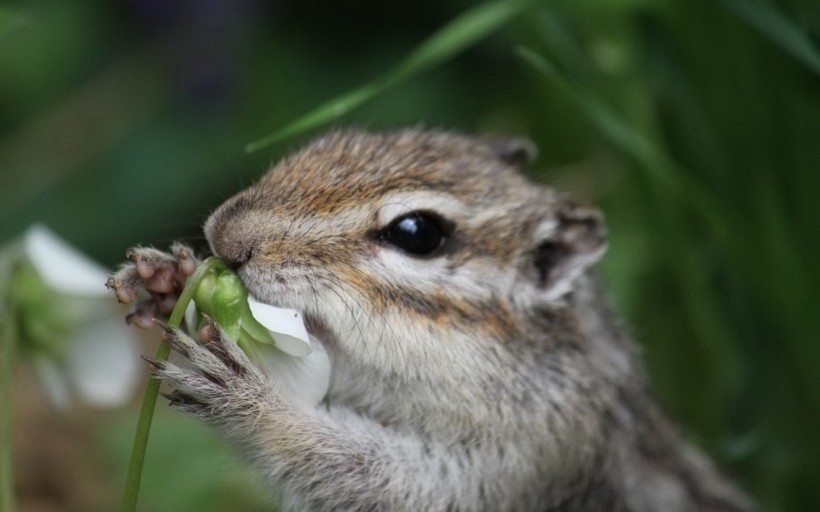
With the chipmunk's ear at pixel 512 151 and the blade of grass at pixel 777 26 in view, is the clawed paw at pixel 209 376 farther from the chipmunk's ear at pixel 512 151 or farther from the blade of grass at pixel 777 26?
the blade of grass at pixel 777 26

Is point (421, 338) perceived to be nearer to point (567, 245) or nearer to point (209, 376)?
point (209, 376)

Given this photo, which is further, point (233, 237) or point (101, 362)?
point (101, 362)

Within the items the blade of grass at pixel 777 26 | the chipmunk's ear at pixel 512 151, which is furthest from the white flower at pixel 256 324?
the blade of grass at pixel 777 26

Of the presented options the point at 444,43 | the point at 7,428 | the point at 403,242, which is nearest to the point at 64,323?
the point at 7,428

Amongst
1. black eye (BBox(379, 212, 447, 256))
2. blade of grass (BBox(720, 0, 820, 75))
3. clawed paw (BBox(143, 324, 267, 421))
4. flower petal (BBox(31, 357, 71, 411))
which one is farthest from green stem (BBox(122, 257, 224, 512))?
blade of grass (BBox(720, 0, 820, 75))

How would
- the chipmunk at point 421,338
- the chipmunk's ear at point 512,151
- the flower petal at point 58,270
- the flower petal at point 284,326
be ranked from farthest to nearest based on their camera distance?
the chipmunk's ear at point 512,151 < the flower petal at point 58,270 < the chipmunk at point 421,338 < the flower petal at point 284,326

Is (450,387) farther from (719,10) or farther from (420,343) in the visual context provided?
(719,10)

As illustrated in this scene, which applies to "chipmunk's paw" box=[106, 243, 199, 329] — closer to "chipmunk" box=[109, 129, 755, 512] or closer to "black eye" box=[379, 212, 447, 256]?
"chipmunk" box=[109, 129, 755, 512]

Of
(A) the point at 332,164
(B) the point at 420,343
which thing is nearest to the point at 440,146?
(A) the point at 332,164
